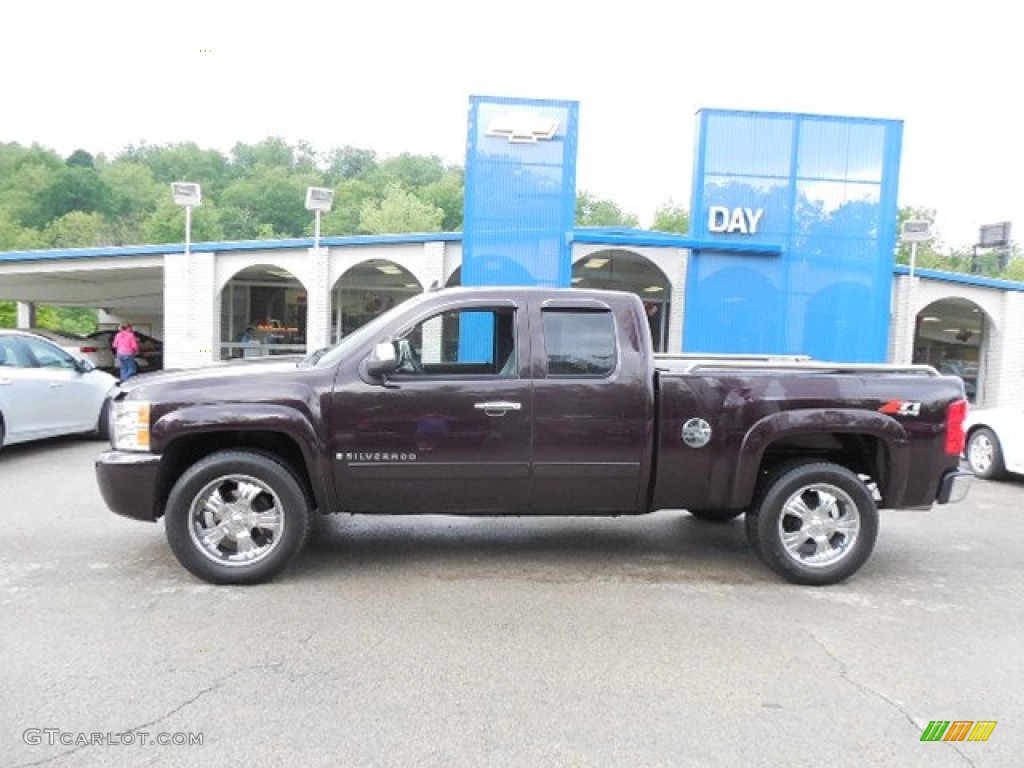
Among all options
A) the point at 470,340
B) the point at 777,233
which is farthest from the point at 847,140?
the point at 470,340

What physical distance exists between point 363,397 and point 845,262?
1428cm

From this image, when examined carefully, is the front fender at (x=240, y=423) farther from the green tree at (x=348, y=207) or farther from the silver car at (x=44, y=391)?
the green tree at (x=348, y=207)

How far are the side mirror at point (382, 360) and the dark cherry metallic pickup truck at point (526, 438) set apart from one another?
0.01 m

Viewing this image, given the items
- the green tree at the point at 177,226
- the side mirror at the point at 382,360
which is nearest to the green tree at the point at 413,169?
the green tree at the point at 177,226

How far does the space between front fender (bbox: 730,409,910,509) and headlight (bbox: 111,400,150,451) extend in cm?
384

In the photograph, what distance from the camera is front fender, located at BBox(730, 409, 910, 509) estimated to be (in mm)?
5199

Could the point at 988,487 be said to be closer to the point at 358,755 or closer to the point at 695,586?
the point at 695,586

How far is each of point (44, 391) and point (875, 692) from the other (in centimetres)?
977

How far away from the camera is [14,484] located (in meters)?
8.06

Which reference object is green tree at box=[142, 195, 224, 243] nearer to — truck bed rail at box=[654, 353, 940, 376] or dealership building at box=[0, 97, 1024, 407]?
dealership building at box=[0, 97, 1024, 407]

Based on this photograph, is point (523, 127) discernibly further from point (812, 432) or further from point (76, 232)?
point (76, 232)

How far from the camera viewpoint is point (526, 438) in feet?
16.8

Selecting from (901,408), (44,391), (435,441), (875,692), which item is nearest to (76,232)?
(44,391)

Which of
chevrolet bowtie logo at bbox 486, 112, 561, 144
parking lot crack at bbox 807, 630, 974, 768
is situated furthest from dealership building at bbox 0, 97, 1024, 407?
parking lot crack at bbox 807, 630, 974, 768
